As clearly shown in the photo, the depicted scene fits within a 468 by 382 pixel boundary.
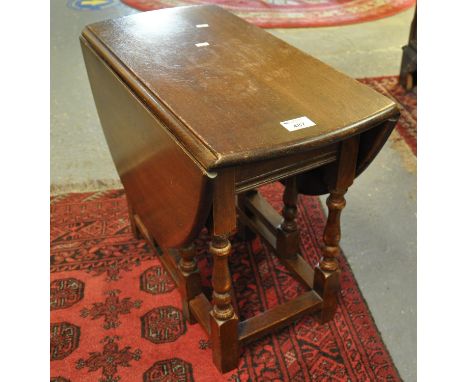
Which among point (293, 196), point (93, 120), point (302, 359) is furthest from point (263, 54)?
point (93, 120)

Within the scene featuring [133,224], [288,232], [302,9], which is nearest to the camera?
[288,232]

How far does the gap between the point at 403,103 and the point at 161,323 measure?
7.15ft

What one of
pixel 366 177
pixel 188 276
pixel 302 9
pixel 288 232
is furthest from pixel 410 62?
pixel 188 276

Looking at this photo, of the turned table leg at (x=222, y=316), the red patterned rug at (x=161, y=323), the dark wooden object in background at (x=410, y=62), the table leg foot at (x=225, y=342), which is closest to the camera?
the turned table leg at (x=222, y=316)

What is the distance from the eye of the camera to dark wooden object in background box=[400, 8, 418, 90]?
3111 mm

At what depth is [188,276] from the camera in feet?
5.24

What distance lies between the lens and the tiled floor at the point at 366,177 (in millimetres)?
1769

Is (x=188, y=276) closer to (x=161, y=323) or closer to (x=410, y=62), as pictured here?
(x=161, y=323)

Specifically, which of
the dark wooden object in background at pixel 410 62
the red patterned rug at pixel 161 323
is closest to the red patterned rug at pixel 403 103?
the dark wooden object in background at pixel 410 62

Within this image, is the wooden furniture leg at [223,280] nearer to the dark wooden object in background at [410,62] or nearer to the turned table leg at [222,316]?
the turned table leg at [222,316]

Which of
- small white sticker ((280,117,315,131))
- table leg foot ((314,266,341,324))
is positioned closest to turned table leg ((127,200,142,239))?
table leg foot ((314,266,341,324))

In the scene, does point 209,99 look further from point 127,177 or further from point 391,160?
point 391,160

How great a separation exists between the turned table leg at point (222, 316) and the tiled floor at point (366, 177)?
0.54 metres

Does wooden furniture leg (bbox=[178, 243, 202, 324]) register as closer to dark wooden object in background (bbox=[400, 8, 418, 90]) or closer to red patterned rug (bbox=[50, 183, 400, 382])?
red patterned rug (bbox=[50, 183, 400, 382])
